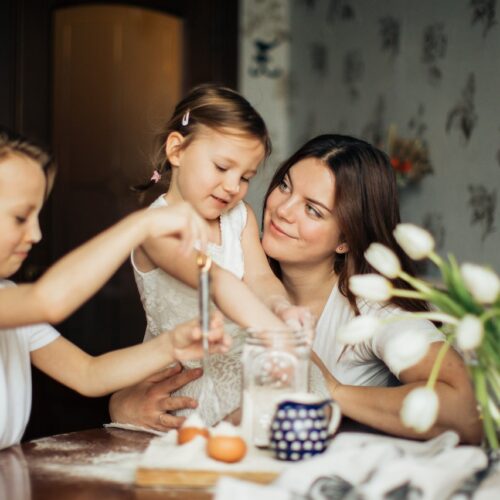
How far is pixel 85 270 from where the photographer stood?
125 centimetres

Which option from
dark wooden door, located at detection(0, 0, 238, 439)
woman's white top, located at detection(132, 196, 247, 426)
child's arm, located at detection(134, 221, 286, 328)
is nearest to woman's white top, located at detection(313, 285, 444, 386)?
woman's white top, located at detection(132, 196, 247, 426)

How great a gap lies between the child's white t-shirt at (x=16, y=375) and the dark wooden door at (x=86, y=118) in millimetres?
1799

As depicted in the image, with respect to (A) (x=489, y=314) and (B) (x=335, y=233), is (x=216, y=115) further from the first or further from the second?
(A) (x=489, y=314)

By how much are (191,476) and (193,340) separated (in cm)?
31

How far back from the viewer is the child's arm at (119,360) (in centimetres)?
150

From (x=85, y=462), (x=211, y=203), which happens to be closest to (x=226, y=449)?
(x=85, y=462)

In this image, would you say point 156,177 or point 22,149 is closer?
point 22,149

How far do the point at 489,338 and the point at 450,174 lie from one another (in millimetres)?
2443

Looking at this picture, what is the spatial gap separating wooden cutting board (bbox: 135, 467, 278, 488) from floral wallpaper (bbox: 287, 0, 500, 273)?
88.3 inches

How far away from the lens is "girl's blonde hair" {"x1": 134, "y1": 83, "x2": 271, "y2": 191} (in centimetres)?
192

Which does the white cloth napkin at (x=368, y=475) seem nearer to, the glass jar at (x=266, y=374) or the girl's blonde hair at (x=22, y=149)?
the glass jar at (x=266, y=374)

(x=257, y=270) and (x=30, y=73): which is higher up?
(x=30, y=73)

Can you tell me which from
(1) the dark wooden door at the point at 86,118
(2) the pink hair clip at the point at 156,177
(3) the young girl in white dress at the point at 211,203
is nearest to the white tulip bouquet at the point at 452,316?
(3) the young girl in white dress at the point at 211,203

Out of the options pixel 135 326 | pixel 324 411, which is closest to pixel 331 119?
pixel 135 326
